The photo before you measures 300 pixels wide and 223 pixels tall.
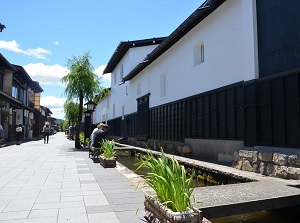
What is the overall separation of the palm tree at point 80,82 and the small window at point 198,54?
11.0 m

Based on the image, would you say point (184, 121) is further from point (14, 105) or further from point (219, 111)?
point (14, 105)

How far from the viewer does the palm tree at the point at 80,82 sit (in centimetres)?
2144

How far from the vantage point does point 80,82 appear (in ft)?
70.3

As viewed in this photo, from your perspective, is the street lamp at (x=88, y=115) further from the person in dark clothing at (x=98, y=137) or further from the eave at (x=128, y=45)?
the person in dark clothing at (x=98, y=137)

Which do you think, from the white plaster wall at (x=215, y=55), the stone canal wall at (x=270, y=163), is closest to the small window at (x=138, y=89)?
the white plaster wall at (x=215, y=55)

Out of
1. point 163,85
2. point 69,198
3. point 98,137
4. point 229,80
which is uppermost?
point 163,85

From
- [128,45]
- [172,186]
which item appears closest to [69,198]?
[172,186]

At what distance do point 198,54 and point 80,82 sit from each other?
11.1m

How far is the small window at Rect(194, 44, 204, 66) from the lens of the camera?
1255 cm

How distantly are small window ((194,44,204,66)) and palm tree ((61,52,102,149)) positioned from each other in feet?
35.9

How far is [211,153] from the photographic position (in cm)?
1072

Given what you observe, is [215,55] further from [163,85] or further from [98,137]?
[163,85]

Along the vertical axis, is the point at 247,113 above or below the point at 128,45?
below

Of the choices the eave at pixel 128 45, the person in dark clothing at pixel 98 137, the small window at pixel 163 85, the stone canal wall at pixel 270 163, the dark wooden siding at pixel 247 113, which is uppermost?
the eave at pixel 128 45
